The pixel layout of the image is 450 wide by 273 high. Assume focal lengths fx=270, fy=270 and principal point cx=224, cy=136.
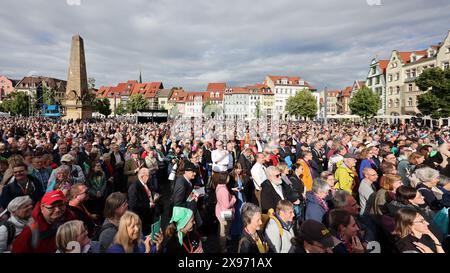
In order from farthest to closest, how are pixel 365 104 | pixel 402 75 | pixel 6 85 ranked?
1. pixel 6 85
2. pixel 402 75
3. pixel 365 104

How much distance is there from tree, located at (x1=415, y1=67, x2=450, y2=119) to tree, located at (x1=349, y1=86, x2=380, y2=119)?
13872mm

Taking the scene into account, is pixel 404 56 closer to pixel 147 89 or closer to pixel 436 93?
pixel 436 93

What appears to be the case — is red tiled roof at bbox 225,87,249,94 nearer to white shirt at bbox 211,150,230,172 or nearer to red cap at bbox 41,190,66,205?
white shirt at bbox 211,150,230,172

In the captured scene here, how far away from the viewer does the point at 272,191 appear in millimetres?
4098

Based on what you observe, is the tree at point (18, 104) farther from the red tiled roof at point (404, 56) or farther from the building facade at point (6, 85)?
the red tiled roof at point (404, 56)

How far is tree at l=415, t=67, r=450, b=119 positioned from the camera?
2632 centimetres

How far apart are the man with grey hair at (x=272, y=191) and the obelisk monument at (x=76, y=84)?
27.5 metres

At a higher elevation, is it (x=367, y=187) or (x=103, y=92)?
(x=103, y=92)

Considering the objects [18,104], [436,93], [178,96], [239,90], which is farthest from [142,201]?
[178,96]

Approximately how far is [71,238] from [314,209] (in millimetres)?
2805

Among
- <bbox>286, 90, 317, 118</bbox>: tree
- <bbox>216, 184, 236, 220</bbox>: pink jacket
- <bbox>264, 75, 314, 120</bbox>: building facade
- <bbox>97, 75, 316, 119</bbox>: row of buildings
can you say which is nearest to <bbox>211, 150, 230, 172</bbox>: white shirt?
<bbox>216, 184, 236, 220</bbox>: pink jacket

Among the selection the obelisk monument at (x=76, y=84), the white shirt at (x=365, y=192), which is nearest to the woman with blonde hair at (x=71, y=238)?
the white shirt at (x=365, y=192)
